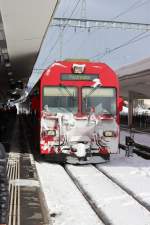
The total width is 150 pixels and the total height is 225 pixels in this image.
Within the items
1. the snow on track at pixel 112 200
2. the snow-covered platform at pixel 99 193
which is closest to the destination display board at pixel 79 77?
the snow-covered platform at pixel 99 193

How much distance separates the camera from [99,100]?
45.6 feet

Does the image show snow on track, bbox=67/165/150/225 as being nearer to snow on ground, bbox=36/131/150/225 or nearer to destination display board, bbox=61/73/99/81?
snow on ground, bbox=36/131/150/225

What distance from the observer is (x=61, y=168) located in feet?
43.5

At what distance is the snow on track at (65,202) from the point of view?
7172mm

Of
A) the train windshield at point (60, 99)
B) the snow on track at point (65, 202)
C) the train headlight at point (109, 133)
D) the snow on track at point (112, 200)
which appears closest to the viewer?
the snow on track at point (65, 202)

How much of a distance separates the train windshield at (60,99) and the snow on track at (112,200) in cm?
212

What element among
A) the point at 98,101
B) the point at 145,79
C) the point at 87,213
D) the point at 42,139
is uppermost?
the point at 145,79

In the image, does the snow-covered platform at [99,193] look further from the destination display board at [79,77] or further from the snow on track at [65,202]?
the destination display board at [79,77]

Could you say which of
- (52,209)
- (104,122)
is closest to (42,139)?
(104,122)

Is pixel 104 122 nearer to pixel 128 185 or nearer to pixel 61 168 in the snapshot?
pixel 61 168

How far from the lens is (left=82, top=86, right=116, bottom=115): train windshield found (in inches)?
544

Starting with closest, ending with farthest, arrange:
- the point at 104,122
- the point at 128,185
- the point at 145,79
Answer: the point at 128,185, the point at 104,122, the point at 145,79

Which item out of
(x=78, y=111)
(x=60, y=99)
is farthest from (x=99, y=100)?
(x=60, y=99)

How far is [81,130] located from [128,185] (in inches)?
141
